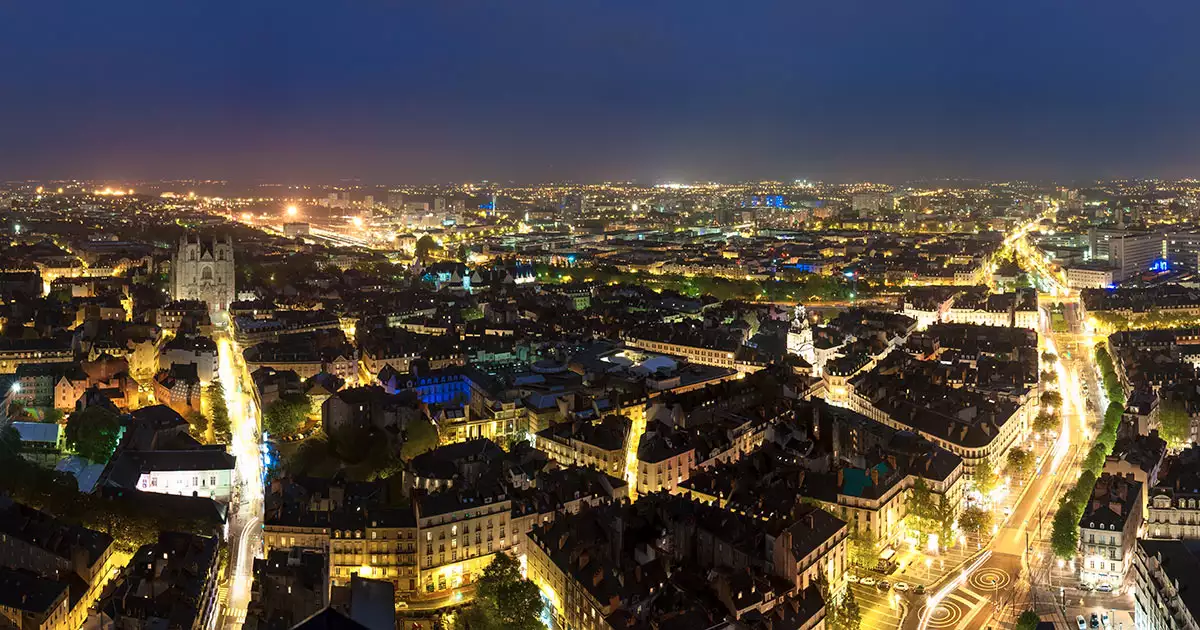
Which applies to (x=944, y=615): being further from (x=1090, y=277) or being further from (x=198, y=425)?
(x=1090, y=277)

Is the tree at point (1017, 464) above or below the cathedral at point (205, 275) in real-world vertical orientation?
below

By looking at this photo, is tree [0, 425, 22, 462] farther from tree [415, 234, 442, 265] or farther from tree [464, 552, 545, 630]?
tree [415, 234, 442, 265]

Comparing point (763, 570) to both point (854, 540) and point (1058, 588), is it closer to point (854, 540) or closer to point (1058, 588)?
point (854, 540)

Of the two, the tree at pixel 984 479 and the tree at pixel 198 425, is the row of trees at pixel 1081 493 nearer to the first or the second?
the tree at pixel 984 479

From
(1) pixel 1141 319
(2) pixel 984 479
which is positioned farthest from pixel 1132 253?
(2) pixel 984 479

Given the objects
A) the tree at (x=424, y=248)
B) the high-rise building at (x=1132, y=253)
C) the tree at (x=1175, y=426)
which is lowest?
the tree at (x=1175, y=426)

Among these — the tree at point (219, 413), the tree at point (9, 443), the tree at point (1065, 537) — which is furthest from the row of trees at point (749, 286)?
the tree at point (9, 443)

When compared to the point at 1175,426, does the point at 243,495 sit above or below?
below

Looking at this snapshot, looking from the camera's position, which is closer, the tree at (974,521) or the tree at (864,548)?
the tree at (864,548)

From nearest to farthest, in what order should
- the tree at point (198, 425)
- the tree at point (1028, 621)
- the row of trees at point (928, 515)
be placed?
the tree at point (1028, 621), the row of trees at point (928, 515), the tree at point (198, 425)
